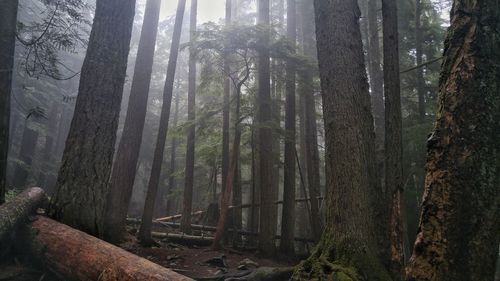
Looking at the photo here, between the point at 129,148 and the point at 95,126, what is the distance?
4608mm

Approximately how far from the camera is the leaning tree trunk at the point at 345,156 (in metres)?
4.70

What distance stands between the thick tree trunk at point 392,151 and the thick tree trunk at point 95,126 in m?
4.84

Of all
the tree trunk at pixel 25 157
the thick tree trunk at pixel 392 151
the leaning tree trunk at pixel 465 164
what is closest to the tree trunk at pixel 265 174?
the thick tree trunk at pixel 392 151

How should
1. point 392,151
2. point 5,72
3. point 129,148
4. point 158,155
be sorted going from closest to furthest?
point 392,151
point 5,72
point 129,148
point 158,155

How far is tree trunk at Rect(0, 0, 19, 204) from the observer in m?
6.44

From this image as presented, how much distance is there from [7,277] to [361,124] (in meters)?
5.46

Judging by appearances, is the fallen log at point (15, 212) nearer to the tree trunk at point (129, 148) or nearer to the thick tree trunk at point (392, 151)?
the tree trunk at point (129, 148)

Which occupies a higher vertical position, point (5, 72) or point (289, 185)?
point (5, 72)

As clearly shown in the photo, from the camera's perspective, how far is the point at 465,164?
2.36m

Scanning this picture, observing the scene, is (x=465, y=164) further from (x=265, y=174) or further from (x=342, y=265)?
(x=265, y=174)

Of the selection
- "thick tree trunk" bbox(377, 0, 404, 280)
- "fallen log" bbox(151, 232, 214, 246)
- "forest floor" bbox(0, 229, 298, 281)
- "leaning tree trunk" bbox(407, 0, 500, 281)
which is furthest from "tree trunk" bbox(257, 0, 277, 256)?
"leaning tree trunk" bbox(407, 0, 500, 281)

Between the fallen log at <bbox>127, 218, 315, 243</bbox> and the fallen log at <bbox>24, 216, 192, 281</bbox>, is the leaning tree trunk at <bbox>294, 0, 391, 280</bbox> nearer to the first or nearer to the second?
the fallen log at <bbox>24, 216, 192, 281</bbox>

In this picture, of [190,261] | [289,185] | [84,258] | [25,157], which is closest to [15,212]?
[84,258]

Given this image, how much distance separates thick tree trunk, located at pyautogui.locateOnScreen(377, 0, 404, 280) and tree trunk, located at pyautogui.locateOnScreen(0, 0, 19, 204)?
672cm
